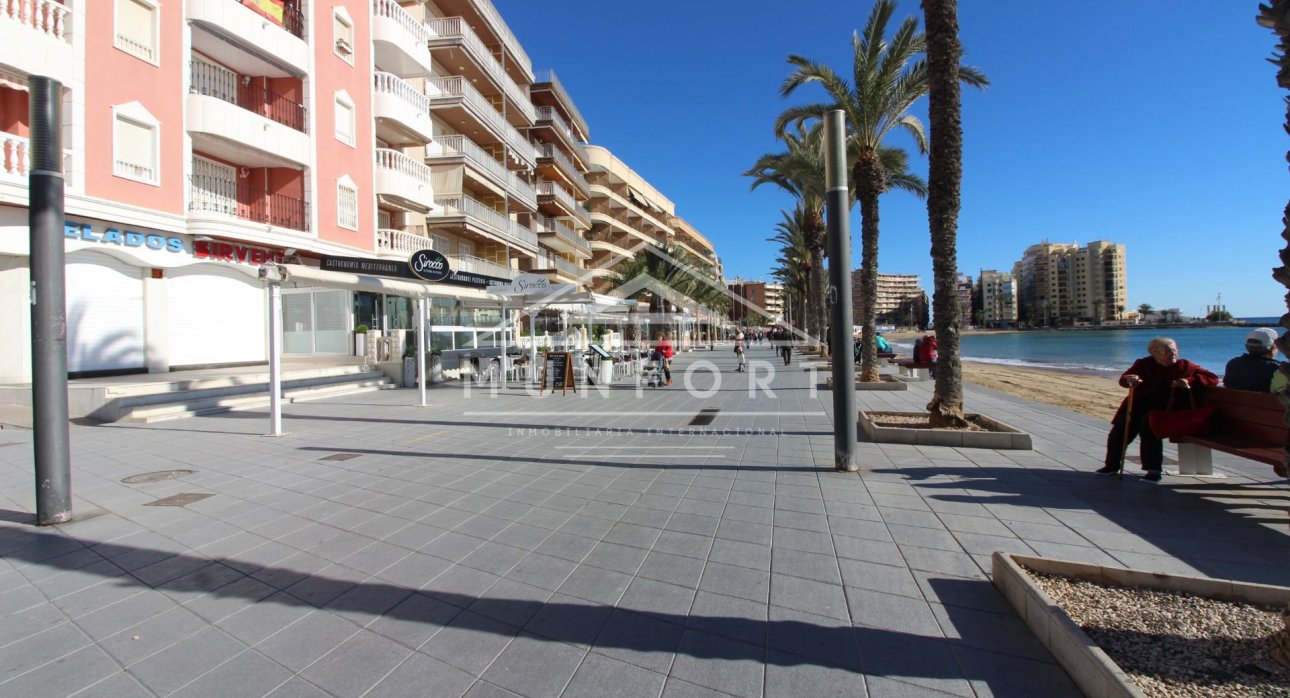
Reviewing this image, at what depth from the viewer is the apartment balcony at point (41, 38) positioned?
1064 cm

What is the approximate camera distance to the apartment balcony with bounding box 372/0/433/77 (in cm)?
2062

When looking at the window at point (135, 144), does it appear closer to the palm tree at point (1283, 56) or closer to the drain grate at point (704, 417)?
the drain grate at point (704, 417)

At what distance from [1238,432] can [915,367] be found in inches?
428

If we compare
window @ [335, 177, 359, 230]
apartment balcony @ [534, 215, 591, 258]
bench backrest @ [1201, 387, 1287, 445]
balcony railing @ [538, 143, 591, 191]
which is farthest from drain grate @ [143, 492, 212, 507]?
balcony railing @ [538, 143, 591, 191]

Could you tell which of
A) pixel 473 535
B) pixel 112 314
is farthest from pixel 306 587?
pixel 112 314

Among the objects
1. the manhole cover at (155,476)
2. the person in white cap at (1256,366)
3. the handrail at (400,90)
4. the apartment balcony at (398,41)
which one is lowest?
the manhole cover at (155,476)

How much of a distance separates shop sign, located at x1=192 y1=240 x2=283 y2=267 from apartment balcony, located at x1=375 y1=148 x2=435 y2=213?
533 centimetres

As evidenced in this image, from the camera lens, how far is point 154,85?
44.0ft

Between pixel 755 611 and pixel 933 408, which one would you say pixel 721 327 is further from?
pixel 755 611

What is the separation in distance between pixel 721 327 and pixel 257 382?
7302cm

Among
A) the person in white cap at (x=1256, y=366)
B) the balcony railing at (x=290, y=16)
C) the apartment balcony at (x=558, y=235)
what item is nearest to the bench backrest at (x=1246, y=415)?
the person in white cap at (x=1256, y=366)

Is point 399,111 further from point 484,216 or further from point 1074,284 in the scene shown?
point 1074,284

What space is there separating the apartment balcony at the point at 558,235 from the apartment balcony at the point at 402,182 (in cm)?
1674

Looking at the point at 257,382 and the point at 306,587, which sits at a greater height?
the point at 257,382
